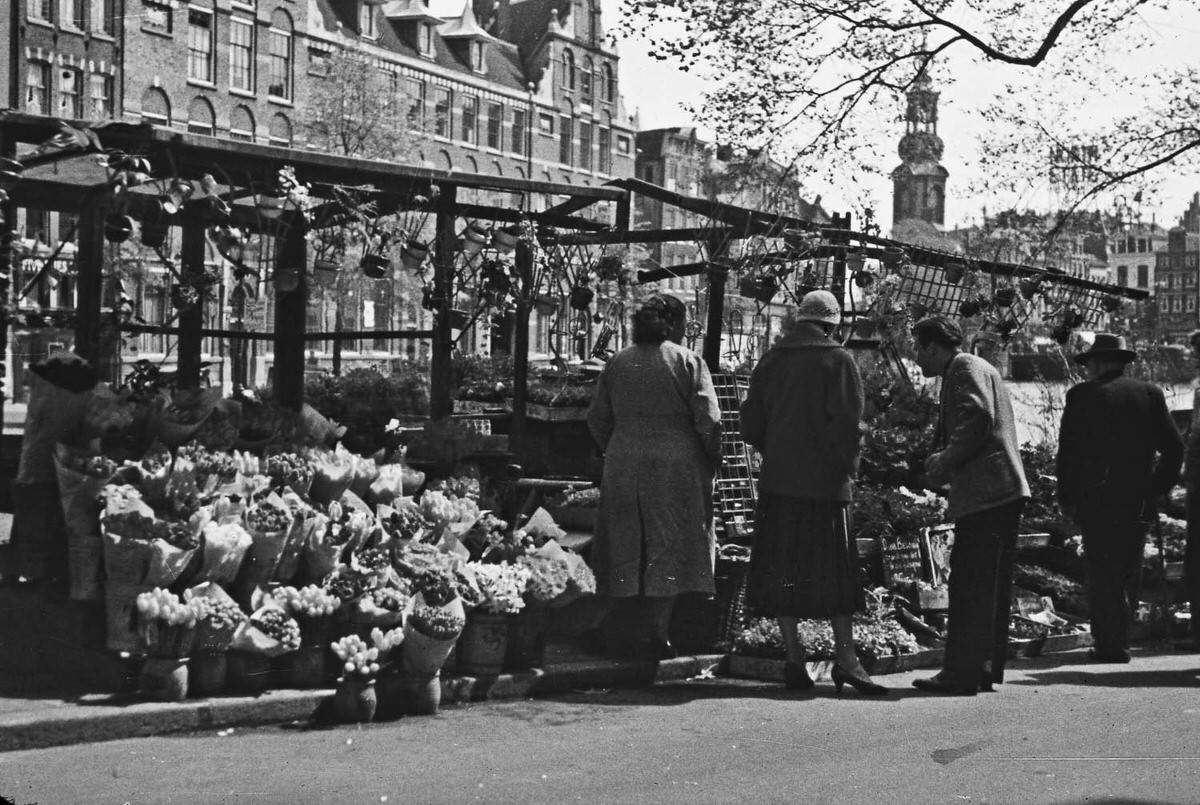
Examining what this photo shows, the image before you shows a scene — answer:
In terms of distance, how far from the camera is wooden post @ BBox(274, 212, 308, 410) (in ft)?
34.8

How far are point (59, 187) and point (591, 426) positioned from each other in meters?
4.23

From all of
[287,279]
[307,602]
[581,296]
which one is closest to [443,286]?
[287,279]

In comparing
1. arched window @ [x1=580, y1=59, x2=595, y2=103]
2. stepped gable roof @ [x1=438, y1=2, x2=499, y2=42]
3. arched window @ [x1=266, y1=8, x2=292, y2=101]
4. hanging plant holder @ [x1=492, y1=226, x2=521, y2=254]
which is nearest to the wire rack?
hanging plant holder @ [x1=492, y1=226, x2=521, y2=254]

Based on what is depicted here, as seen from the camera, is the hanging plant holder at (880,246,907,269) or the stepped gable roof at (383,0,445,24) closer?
the hanging plant holder at (880,246,907,269)

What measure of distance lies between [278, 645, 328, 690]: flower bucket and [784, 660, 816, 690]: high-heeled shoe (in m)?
2.35

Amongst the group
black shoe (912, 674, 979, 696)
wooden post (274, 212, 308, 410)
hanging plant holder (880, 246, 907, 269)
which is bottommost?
black shoe (912, 674, 979, 696)

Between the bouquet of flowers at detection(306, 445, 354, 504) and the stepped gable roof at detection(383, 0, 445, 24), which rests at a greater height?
the stepped gable roof at detection(383, 0, 445, 24)

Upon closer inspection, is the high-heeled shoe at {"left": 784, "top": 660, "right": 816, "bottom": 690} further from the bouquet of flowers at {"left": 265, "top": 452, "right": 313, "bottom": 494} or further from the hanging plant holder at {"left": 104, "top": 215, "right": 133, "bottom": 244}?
the hanging plant holder at {"left": 104, "top": 215, "right": 133, "bottom": 244}

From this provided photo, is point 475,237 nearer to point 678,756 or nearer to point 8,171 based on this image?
point 8,171

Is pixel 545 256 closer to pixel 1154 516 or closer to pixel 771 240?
pixel 771 240

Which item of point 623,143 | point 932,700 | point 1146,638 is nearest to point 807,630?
point 932,700

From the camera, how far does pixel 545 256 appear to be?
10766 millimetres

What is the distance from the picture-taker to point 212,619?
6453 millimetres

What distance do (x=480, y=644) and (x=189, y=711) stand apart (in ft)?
4.96
